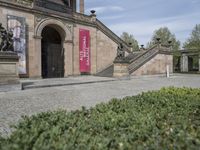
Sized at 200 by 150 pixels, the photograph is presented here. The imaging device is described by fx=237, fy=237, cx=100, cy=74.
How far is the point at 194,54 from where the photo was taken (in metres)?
44.8

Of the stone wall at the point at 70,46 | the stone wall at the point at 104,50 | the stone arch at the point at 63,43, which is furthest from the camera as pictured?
the stone wall at the point at 104,50

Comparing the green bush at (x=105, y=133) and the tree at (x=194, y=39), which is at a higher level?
the tree at (x=194, y=39)

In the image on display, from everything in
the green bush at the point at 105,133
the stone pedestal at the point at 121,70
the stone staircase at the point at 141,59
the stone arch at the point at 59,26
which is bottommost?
the green bush at the point at 105,133

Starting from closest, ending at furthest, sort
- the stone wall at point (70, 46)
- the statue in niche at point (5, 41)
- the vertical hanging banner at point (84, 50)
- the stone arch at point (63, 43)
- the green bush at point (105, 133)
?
1. the green bush at point (105, 133)
2. the statue in niche at point (5, 41)
3. the stone wall at point (70, 46)
4. the stone arch at point (63, 43)
5. the vertical hanging banner at point (84, 50)

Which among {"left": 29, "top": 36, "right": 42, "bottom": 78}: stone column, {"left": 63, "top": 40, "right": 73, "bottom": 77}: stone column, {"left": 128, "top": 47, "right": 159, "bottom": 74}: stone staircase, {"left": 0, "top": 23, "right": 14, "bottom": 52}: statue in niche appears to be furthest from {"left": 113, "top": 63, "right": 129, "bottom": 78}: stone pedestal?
{"left": 0, "top": 23, "right": 14, "bottom": 52}: statue in niche

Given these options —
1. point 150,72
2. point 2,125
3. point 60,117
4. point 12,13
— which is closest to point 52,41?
point 12,13

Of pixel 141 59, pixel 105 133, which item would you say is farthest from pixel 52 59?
pixel 105 133

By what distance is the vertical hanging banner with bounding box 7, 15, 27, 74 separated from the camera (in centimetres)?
1784

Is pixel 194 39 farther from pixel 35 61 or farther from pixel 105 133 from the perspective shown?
pixel 105 133

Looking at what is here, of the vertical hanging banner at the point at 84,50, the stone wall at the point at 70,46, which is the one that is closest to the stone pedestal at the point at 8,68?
the stone wall at the point at 70,46

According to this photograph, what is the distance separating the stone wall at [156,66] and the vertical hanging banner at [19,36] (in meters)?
10.0

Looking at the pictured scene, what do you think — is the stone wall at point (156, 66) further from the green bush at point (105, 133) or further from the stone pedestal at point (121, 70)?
the green bush at point (105, 133)

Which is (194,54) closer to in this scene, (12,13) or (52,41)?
(52,41)

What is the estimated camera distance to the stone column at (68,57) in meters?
22.7
